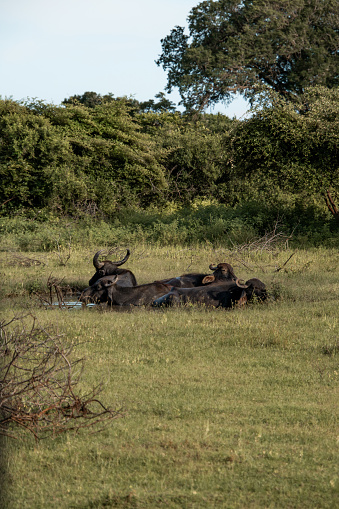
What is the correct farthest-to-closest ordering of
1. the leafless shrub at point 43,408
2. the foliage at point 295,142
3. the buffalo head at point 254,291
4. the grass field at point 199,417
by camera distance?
1. the foliage at point 295,142
2. the buffalo head at point 254,291
3. the leafless shrub at point 43,408
4. the grass field at point 199,417

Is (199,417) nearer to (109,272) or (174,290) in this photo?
(174,290)

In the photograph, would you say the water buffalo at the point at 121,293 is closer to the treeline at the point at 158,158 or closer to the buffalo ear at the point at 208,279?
the buffalo ear at the point at 208,279

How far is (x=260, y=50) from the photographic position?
1172 inches

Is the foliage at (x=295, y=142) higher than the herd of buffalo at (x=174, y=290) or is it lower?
higher

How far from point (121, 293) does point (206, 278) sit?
146cm

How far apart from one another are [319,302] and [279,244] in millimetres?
7117

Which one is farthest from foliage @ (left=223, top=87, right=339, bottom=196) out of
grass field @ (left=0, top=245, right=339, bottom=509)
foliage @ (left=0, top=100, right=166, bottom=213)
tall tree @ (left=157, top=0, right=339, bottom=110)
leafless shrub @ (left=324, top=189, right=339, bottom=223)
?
tall tree @ (left=157, top=0, right=339, bottom=110)

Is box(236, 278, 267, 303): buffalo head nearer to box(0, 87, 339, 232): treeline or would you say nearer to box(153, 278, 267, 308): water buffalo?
box(153, 278, 267, 308): water buffalo

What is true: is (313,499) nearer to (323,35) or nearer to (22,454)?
(22,454)

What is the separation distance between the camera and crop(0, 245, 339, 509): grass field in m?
3.85

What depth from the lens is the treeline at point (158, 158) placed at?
58.4ft

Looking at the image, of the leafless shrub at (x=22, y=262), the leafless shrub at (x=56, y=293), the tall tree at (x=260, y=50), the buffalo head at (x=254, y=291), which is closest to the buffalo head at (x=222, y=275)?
the buffalo head at (x=254, y=291)

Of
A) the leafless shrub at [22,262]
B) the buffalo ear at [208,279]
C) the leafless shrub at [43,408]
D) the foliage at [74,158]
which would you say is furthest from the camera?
the foliage at [74,158]

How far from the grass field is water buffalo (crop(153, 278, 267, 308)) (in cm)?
24
